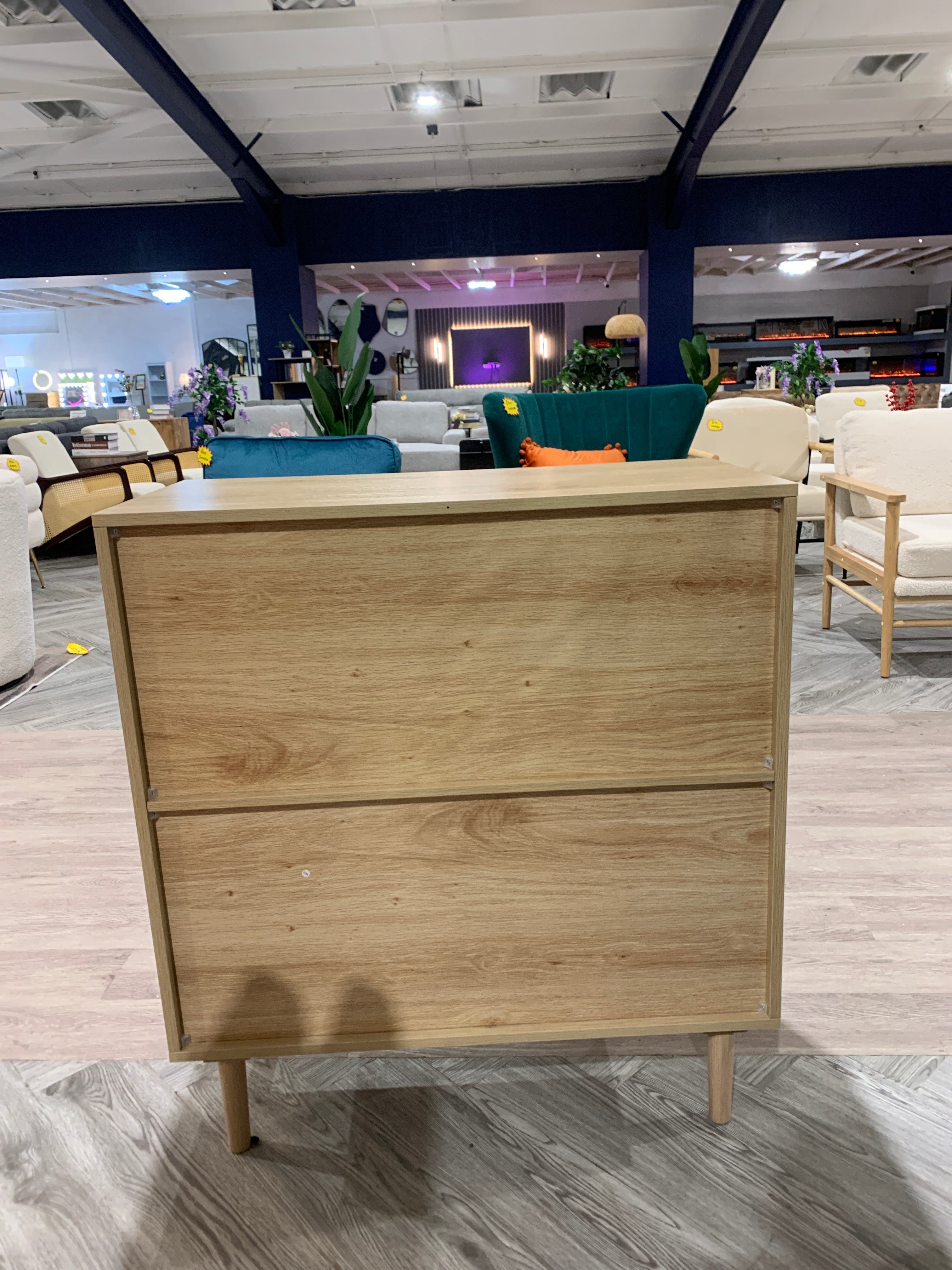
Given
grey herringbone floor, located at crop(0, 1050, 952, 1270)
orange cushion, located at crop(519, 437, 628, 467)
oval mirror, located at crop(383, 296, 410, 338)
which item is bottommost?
grey herringbone floor, located at crop(0, 1050, 952, 1270)

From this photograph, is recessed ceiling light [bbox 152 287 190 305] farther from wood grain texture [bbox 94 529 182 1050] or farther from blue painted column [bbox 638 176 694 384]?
wood grain texture [bbox 94 529 182 1050]

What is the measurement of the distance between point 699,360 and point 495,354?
10.6 meters

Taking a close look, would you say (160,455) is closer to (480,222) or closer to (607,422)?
(480,222)

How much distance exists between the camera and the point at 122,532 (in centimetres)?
108

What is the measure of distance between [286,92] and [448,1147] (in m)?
8.24

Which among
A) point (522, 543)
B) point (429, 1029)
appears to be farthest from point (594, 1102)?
point (522, 543)

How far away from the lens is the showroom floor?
1.18m

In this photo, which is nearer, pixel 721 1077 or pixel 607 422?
pixel 721 1077

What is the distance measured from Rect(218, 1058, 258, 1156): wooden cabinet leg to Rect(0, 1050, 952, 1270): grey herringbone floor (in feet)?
0.08

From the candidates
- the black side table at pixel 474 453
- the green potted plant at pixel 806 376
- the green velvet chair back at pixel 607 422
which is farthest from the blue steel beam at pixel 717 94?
the green velvet chair back at pixel 607 422

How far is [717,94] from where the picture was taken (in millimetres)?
7066

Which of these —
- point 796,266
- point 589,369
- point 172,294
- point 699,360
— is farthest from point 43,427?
point 796,266

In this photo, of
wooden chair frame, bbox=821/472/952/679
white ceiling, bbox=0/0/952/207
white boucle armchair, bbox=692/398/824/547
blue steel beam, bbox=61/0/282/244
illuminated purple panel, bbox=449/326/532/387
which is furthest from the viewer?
illuminated purple panel, bbox=449/326/532/387

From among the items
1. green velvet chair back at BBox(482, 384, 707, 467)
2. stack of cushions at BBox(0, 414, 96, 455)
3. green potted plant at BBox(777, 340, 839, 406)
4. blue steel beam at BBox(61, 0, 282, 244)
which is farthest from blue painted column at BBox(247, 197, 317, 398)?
green velvet chair back at BBox(482, 384, 707, 467)
